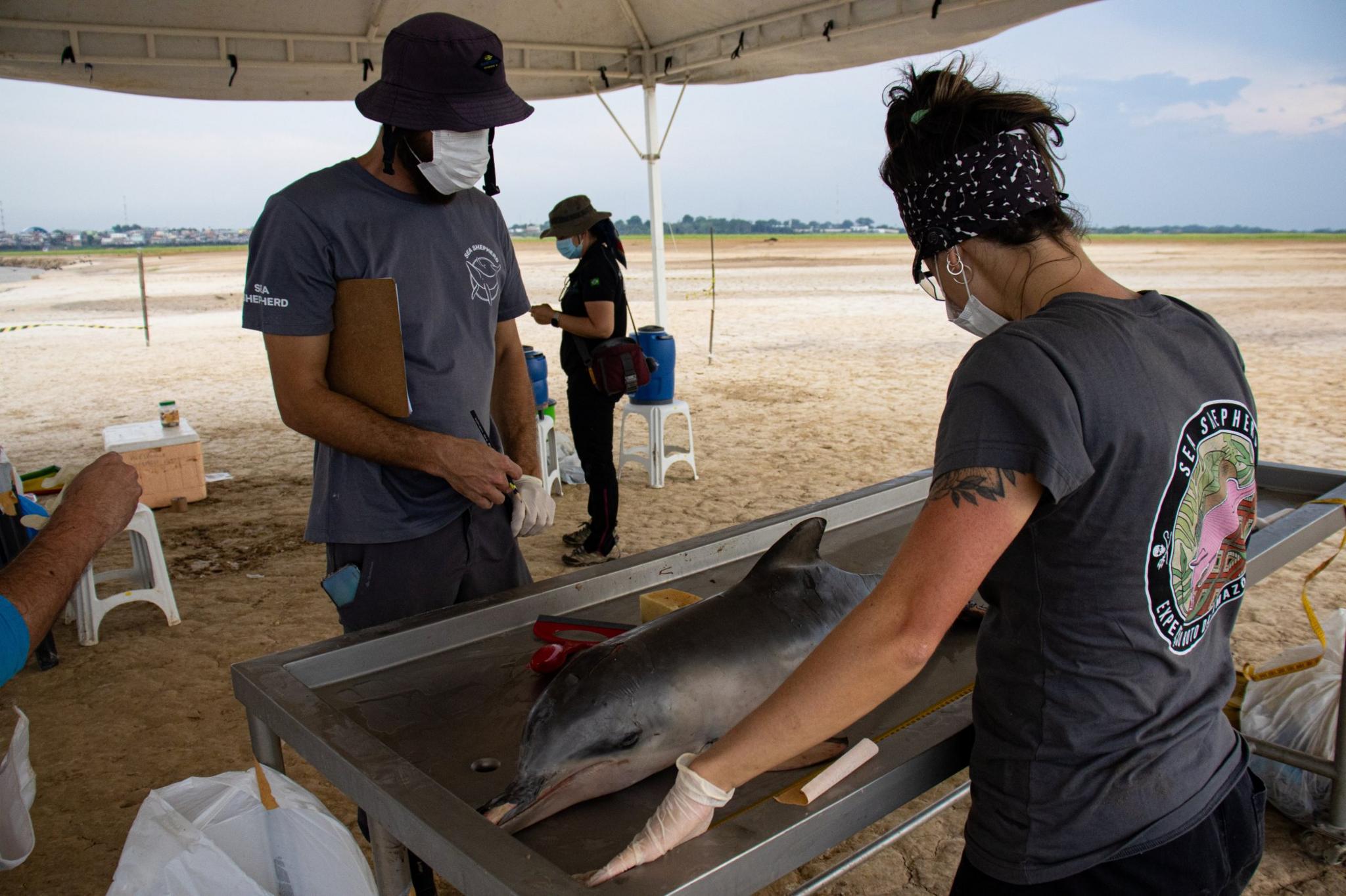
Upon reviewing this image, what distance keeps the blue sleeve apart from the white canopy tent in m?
5.55

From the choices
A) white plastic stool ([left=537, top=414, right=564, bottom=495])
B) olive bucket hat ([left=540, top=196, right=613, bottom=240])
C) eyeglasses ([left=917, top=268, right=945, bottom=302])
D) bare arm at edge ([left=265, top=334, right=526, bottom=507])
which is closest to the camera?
eyeglasses ([left=917, top=268, right=945, bottom=302])

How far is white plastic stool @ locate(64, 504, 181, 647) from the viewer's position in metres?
4.15

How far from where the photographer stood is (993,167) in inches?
45.8

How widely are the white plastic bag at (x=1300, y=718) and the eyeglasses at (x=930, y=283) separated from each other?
2.11m

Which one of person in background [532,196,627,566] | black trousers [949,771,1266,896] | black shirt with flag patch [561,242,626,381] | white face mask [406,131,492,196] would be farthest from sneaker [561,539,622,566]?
black trousers [949,771,1266,896]

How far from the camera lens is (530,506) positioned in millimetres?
2111

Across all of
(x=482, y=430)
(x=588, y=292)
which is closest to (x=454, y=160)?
(x=482, y=430)

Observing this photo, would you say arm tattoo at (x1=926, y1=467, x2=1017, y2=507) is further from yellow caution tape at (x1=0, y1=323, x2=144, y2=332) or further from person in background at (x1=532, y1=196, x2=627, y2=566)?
yellow caution tape at (x1=0, y1=323, x2=144, y2=332)

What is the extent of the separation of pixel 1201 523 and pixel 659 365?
517 cm

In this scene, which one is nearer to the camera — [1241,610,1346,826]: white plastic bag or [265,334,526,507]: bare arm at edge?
[265,334,526,507]: bare arm at edge

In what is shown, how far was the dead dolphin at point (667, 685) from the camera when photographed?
126 centimetres

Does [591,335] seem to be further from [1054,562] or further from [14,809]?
[1054,562]

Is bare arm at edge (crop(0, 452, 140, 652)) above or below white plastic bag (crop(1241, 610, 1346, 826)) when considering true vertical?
above

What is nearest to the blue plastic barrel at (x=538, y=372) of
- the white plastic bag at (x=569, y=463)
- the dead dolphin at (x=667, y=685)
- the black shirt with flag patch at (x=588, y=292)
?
the black shirt with flag patch at (x=588, y=292)
